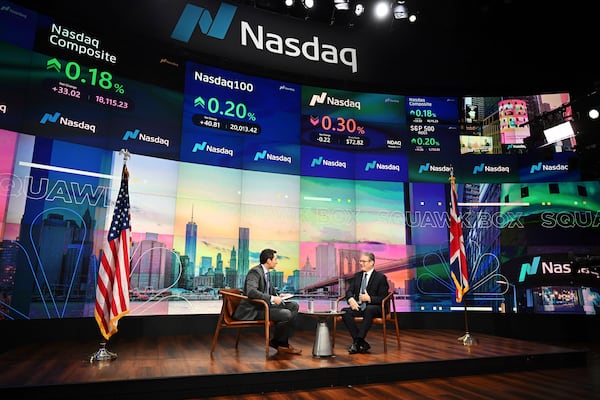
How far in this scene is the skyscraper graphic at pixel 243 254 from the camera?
6.49 m

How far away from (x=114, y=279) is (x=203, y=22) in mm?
4710

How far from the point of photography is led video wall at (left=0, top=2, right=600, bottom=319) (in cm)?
518

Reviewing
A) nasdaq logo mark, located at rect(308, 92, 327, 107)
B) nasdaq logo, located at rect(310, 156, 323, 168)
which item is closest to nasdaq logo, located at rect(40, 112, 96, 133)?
nasdaq logo, located at rect(310, 156, 323, 168)

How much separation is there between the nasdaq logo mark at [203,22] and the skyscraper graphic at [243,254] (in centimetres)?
330

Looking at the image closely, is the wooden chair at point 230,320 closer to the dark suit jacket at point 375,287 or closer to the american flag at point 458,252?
the dark suit jacket at point 375,287

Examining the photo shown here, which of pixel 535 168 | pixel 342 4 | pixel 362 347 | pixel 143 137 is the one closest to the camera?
pixel 362 347

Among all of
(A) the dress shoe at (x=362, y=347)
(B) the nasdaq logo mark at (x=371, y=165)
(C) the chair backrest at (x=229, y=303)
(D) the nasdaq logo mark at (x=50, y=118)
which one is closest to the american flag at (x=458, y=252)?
(B) the nasdaq logo mark at (x=371, y=165)

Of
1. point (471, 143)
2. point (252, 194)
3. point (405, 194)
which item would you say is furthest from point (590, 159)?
point (252, 194)

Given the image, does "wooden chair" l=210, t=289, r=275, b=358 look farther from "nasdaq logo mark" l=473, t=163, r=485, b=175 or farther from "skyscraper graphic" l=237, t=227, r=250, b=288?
"nasdaq logo mark" l=473, t=163, r=485, b=175

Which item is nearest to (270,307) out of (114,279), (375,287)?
(375,287)

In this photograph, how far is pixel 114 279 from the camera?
162 inches

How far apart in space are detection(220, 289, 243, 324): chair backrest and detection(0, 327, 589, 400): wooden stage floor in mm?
397

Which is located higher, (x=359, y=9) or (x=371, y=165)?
(x=359, y=9)

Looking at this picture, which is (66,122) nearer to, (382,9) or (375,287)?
(375,287)
